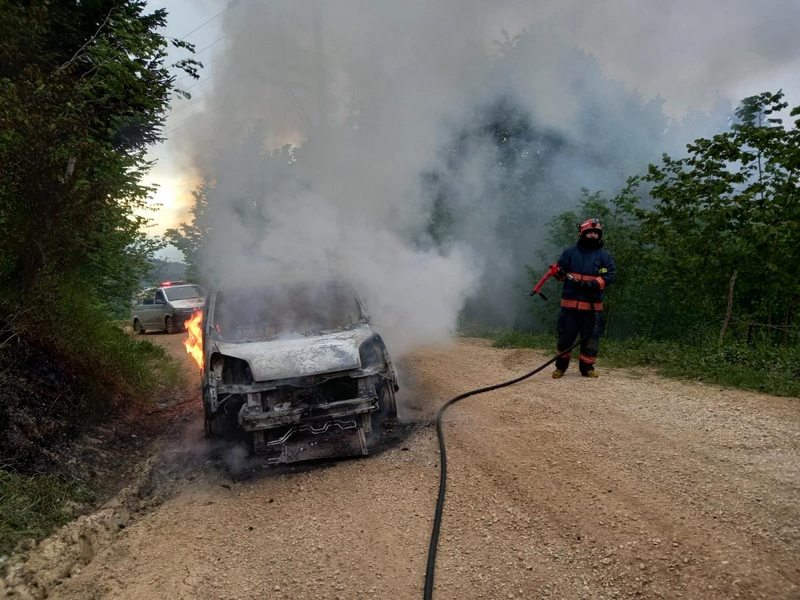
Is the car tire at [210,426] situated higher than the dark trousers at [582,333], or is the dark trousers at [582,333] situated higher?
the dark trousers at [582,333]

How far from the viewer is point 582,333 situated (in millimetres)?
6414

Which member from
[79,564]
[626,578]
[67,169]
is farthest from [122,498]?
[626,578]

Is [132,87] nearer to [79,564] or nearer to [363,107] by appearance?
[363,107]

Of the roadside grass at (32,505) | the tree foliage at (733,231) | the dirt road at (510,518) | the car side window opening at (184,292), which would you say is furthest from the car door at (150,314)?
the tree foliage at (733,231)

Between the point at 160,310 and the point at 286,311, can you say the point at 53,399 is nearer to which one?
the point at 286,311

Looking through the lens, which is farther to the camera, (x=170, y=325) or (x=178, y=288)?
(x=178, y=288)

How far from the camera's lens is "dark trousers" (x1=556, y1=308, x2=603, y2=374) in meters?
6.31

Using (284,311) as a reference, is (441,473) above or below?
below

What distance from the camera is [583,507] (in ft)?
10.4

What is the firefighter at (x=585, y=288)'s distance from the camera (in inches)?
245

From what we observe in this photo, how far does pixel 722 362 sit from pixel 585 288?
2158 mm

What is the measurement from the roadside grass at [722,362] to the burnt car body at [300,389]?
163 inches

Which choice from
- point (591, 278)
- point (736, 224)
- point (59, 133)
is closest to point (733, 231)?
point (736, 224)

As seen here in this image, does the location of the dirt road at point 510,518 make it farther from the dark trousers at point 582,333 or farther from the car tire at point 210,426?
the dark trousers at point 582,333
